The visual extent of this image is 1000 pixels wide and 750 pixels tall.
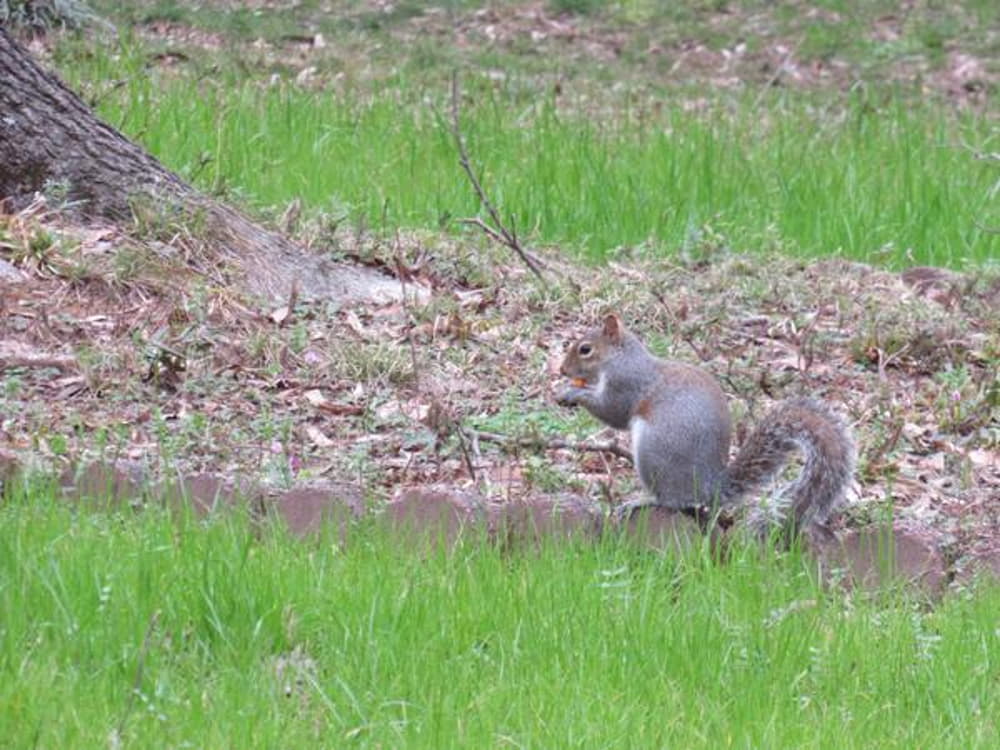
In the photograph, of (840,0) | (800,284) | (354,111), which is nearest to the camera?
(800,284)

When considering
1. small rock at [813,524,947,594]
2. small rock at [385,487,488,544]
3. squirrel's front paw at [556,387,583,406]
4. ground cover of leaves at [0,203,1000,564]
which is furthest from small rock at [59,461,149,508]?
small rock at [813,524,947,594]

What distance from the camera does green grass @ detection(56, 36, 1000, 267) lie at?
772 centimetres

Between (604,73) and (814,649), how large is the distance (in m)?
10.3

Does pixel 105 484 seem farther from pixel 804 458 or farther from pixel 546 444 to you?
pixel 804 458

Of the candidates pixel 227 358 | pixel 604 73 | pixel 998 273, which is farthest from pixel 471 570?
pixel 604 73

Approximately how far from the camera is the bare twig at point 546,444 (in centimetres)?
525

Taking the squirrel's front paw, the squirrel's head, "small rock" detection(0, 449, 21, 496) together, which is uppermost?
the squirrel's head

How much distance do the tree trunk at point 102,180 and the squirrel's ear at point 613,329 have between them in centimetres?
150

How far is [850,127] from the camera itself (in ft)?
32.7

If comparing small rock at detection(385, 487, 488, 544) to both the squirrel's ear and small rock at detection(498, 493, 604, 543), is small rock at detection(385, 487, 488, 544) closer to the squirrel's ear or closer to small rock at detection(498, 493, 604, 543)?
small rock at detection(498, 493, 604, 543)

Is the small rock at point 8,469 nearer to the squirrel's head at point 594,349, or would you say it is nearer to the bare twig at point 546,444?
the bare twig at point 546,444

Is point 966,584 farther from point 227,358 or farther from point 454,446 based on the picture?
point 227,358

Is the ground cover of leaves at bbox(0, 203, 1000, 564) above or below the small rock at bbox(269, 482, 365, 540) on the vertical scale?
below

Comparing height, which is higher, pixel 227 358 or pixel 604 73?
pixel 227 358
